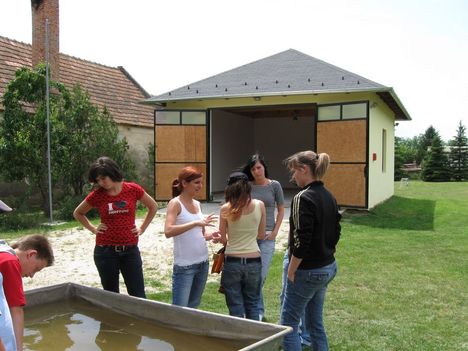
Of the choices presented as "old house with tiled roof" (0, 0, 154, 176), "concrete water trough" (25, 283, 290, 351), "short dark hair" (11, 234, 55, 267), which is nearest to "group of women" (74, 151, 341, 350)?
"concrete water trough" (25, 283, 290, 351)

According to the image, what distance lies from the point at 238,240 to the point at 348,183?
30.7ft

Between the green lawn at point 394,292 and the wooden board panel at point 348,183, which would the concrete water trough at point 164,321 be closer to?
the green lawn at point 394,292

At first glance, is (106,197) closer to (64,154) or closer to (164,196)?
(64,154)

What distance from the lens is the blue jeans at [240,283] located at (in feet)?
12.8

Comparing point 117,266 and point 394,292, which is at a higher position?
point 117,266

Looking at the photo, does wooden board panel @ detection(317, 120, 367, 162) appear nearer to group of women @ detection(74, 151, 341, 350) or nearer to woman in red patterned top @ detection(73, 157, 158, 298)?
group of women @ detection(74, 151, 341, 350)

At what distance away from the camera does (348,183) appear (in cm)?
1279

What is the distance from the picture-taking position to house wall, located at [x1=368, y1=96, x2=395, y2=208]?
13531 millimetres

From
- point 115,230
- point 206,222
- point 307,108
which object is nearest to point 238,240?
point 206,222

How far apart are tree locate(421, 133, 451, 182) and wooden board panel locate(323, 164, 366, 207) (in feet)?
85.3

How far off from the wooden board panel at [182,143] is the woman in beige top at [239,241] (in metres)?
10.6

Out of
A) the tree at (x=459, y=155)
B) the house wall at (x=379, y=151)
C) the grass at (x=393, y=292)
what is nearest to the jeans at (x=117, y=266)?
the grass at (x=393, y=292)

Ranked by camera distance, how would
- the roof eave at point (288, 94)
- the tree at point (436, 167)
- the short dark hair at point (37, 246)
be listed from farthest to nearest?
the tree at point (436, 167)
the roof eave at point (288, 94)
the short dark hair at point (37, 246)

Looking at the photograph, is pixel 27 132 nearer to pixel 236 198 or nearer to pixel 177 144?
pixel 177 144
